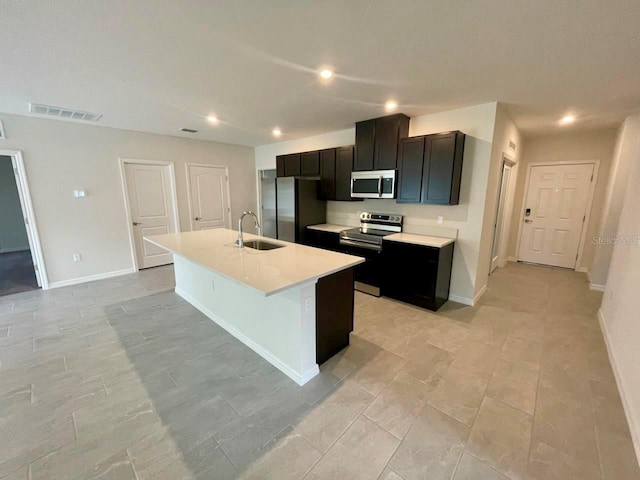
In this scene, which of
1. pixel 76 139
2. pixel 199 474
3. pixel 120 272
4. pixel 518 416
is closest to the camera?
pixel 199 474

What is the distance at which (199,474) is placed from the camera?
4.60 ft

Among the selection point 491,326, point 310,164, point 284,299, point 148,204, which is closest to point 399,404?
point 284,299

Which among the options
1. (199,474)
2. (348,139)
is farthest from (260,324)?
(348,139)

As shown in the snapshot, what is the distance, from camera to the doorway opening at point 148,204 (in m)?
4.65

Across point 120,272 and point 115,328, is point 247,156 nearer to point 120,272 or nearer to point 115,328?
point 120,272

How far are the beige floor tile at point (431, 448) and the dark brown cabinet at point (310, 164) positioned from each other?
3.86 meters

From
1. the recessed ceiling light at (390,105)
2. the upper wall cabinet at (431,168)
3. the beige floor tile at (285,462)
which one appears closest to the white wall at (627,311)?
the upper wall cabinet at (431,168)

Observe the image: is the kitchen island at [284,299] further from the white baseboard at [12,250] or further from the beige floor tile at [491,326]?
the white baseboard at [12,250]

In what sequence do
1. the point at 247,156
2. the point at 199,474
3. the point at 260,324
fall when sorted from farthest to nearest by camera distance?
the point at 247,156, the point at 260,324, the point at 199,474

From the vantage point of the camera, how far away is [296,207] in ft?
14.6

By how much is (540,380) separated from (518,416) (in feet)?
1.83

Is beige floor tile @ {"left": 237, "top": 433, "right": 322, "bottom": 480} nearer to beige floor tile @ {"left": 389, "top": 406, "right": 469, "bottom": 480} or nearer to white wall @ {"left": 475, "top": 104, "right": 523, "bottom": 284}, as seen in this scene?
beige floor tile @ {"left": 389, "top": 406, "right": 469, "bottom": 480}

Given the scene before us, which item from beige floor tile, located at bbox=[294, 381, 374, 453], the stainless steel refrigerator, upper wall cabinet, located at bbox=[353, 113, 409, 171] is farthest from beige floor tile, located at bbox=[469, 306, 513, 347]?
the stainless steel refrigerator

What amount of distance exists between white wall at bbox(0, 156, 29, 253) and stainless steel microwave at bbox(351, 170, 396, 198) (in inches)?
309
